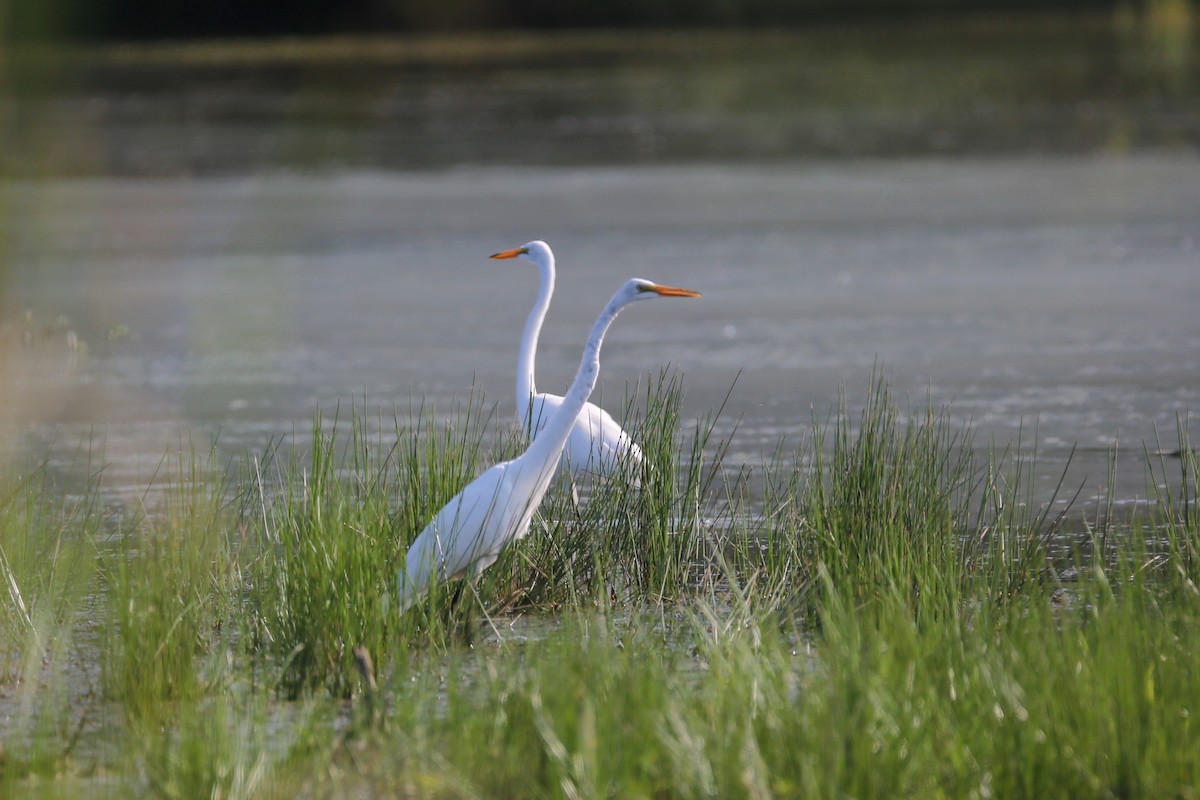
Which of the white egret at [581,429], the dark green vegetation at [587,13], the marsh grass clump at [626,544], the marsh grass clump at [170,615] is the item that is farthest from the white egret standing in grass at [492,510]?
the dark green vegetation at [587,13]

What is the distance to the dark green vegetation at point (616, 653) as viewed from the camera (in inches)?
103

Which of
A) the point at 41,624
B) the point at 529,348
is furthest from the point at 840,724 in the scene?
the point at 529,348

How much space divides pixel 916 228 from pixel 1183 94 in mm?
9636

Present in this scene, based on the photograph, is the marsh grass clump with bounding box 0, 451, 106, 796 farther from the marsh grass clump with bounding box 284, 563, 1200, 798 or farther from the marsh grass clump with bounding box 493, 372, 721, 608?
the marsh grass clump with bounding box 493, 372, 721, 608

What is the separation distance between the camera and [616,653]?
331cm

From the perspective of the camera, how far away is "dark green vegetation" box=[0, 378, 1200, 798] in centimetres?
262

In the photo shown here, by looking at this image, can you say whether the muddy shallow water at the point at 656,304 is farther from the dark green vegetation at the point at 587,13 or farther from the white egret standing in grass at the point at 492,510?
the dark green vegetation at the point at 587,13

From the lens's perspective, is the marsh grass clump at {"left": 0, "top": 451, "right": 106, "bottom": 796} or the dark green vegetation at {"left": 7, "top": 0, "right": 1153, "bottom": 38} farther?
the dark green vegetation at {"left": 7, "top": 0, "right": 1153, "bottom": 38}

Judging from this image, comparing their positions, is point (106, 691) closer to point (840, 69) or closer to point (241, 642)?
point (241, 642)

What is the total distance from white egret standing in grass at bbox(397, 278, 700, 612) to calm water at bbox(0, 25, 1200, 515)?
0.96 meters

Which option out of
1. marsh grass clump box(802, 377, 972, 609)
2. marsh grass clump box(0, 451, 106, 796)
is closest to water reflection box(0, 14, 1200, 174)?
marsh grass clump box(0, 451, 106, 796)

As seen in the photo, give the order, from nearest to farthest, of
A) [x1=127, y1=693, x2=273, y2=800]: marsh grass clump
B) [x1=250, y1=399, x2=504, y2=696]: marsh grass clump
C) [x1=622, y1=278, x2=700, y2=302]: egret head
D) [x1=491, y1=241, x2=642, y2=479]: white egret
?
[x1=127, y1=693, x2=273, y2=800]: marsh grass clump < [x1=250, y1=399, x2=504, y2=696]: marsh grass clump < [x1=622, y1=278, x2=700, y2=302]: egret head < [x1=491, y1=241, x2=642, y2=479]: white egret

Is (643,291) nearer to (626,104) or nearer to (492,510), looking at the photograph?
(492,510)

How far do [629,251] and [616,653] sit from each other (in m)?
8.00
